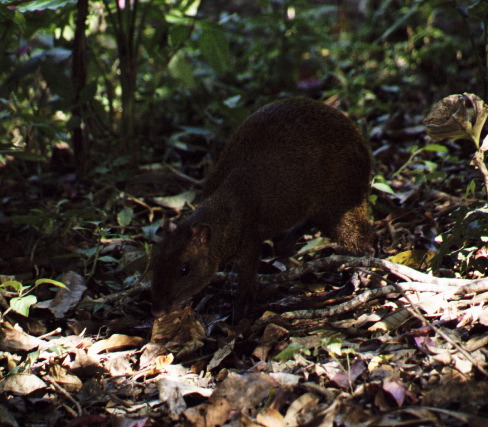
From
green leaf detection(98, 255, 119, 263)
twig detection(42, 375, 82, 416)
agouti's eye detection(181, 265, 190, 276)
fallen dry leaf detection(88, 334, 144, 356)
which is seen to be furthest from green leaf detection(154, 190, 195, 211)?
twig detection(42, 375, 82, 416)

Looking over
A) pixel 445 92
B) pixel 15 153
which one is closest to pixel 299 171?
pixel 15 153

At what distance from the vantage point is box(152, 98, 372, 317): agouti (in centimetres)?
390

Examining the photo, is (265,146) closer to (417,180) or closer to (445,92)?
(417,180)

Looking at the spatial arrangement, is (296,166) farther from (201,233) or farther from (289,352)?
(289,352)

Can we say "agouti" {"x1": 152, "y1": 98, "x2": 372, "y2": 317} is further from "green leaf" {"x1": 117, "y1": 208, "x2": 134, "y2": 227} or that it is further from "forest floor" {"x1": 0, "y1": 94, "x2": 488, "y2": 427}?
"green leaf" {"x1": 117, "y1": 208, "x2": 134, "y2": 227}

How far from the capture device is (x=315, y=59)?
26.8ft

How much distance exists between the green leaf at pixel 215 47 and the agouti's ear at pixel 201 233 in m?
2.08

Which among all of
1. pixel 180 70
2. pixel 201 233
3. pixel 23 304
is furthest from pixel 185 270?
pixel 180 70

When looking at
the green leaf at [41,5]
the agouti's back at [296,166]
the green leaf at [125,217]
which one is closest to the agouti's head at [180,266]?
the agouti's back at [296,166]

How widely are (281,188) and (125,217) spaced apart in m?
1.22

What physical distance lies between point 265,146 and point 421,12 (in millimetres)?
5374

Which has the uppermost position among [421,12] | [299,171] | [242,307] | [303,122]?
[421,12]

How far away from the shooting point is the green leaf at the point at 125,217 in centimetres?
449

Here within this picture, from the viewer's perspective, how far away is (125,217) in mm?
4543
